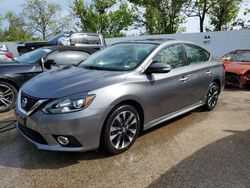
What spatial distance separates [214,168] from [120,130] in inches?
50.5

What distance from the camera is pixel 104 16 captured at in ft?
124

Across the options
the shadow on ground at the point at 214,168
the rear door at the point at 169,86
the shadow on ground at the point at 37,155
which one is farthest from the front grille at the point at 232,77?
the shadow on ground at the point at 37,155

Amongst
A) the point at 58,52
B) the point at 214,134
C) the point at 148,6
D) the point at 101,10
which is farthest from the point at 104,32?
the point at 214,134

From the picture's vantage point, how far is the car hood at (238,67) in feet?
27.6

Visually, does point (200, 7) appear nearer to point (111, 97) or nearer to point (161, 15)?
point (161, 15)

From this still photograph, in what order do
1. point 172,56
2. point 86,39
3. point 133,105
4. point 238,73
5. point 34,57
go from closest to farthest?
point 133,105 < point 172,56 < point 34,57 < point 238,73 < point 86,39

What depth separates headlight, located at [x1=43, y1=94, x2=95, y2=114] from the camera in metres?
3.25

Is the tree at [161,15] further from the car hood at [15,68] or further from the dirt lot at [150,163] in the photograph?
the dirt lot at [150,163]

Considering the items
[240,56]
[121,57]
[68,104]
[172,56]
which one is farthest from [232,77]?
[68,104]

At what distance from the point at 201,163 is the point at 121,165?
103 centimetres

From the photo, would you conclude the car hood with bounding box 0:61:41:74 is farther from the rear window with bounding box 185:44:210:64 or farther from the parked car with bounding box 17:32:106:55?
the parked car with bounding box 17:32:106:55

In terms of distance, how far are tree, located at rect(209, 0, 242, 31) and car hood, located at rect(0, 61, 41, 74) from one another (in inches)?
1108

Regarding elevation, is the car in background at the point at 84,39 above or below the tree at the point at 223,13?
below

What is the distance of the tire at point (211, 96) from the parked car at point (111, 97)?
616 mm
